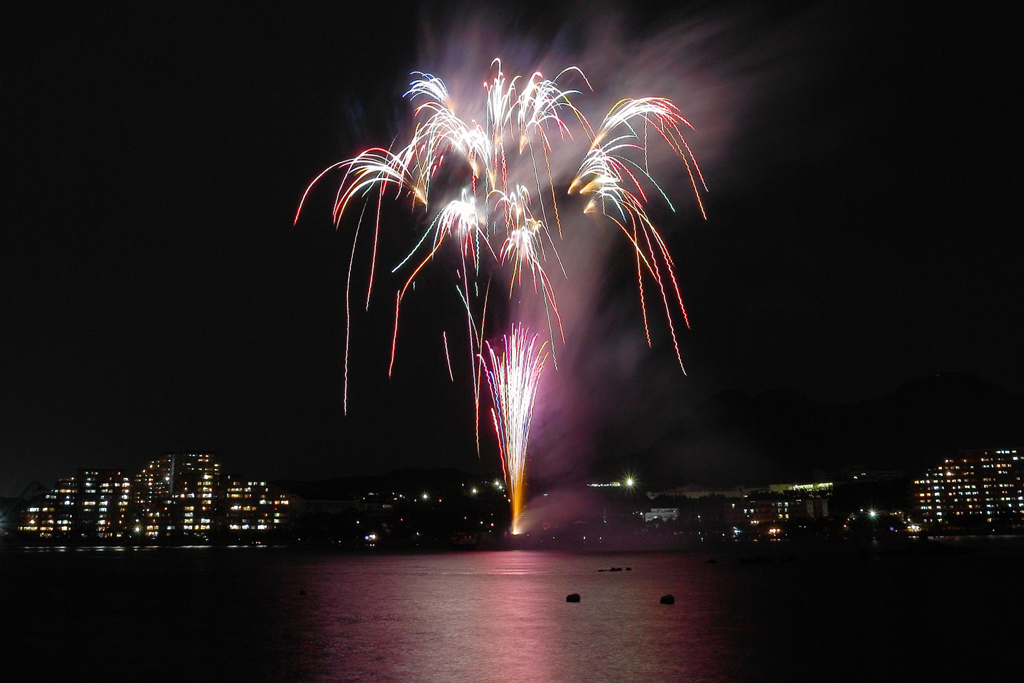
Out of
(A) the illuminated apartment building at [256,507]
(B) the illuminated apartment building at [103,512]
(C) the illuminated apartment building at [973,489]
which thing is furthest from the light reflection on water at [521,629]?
(B) the illuminated apartment building at [103,512]

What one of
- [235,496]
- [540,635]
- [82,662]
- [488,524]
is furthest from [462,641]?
[235,496]

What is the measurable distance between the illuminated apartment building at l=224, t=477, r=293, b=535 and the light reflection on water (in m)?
146

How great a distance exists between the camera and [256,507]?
187375 millimetres

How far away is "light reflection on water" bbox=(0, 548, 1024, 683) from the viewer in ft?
55.6

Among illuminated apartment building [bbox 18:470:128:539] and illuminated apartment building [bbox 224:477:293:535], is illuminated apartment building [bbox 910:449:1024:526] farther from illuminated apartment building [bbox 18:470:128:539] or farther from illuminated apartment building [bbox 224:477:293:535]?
illuminated apartment building [bbox 18:470:128:539]

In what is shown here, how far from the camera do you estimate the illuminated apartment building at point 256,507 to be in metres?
186

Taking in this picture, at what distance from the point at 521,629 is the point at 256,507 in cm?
17647

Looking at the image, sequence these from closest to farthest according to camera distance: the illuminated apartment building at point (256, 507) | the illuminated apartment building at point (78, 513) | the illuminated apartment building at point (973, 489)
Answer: the illuminated apartment building at point (973, 489) → the illuminated apartment building at point (256, 507) → the illuminated apartment building at point (78, 513)

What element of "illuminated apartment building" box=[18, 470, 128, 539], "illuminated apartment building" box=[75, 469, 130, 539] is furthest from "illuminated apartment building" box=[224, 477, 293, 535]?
"illuminated apartment building" box=[18, 470, 128, 539]

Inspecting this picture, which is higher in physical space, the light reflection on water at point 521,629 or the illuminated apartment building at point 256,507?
the illuminated apartment building at point 256,507

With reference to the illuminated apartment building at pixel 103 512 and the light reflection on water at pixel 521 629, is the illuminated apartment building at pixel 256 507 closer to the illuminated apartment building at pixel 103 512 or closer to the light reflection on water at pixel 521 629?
the illuminated apartment building at pixel 103 512

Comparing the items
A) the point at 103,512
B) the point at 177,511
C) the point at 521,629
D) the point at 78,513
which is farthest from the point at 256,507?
the point at 521,629

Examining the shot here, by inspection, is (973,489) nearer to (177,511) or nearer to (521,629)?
(177,511)

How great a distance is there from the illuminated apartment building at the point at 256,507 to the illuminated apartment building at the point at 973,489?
135779mm
